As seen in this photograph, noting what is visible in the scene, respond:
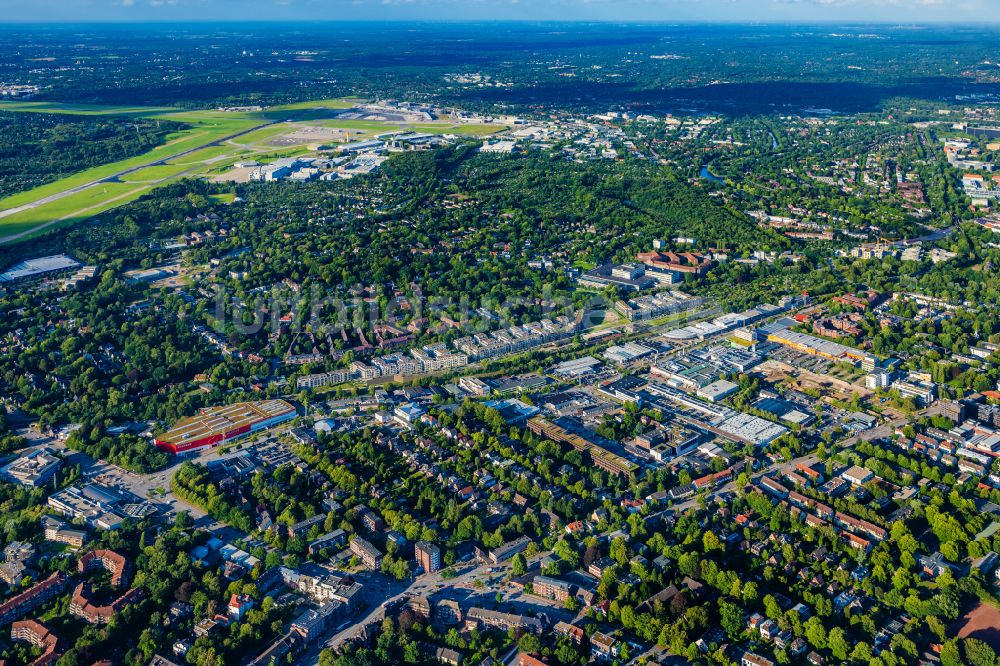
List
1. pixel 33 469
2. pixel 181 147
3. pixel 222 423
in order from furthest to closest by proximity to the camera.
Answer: pixel 181 147 → pixel 222 423 → pixel 33 469

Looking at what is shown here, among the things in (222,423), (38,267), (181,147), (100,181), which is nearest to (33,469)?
(222,423)

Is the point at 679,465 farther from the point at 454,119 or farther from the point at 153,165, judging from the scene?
the point at 454,119

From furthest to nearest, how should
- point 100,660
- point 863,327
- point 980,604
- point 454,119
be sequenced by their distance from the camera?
point 454,119 < point 863,327 < point 980,604 < point 100,660

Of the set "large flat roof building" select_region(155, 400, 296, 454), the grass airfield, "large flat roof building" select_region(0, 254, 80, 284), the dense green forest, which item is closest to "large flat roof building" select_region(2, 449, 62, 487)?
"large flat roof building" select_region(155, 400, 296, 454)

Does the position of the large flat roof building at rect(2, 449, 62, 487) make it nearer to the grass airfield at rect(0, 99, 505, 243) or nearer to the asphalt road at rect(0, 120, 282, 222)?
the grass airfield at rect(0, 99, 505, 243)

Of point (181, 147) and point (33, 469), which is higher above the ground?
point (33, 469)

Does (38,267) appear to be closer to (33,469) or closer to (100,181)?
(33,469)

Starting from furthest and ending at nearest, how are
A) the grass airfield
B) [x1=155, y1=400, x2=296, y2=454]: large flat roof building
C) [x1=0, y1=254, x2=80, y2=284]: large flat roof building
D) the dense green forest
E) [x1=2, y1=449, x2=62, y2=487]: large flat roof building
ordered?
the dense green forest < the grass airfield < [x1=0, y1=254, x2=80, y2=284]: large flat roof building < [x1=155, y1=400, x2=296, y2=454]: large flat roof building < [x1=2, y1=449, x2=62, y2=487]: large flat roof building

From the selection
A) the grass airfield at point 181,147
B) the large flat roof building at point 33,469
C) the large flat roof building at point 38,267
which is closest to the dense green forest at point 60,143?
the grass airfield at point 181,147

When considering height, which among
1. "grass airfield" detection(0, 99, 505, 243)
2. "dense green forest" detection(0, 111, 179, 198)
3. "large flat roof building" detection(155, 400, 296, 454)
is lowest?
"grass airfield" detection(0, 99, 505, 243)

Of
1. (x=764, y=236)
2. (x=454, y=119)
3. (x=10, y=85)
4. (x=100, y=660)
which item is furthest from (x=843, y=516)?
(x=10, y=85)

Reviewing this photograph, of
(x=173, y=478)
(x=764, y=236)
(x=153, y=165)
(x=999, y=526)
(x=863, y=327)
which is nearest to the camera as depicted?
(x=999, y=526)
